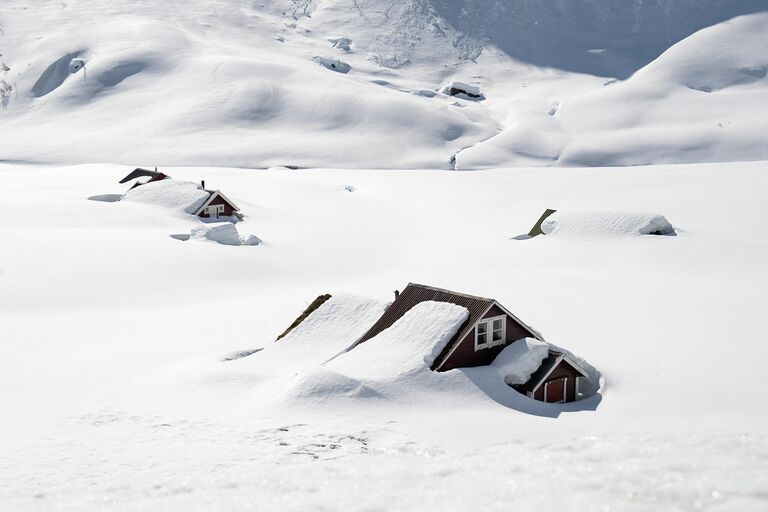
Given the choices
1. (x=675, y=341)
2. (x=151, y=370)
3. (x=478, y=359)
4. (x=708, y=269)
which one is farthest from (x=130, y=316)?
(x=708, y=269)

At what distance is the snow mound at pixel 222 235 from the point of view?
43.9m

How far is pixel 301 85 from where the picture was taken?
368 feet

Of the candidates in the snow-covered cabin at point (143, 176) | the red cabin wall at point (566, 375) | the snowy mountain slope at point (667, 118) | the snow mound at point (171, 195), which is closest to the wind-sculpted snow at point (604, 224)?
the snow mound at point (171, 195)

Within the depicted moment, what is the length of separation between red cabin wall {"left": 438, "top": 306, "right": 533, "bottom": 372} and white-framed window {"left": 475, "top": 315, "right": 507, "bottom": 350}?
0.34ft

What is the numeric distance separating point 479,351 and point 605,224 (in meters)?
24.0

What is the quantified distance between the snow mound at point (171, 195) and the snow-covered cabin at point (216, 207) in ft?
0.98

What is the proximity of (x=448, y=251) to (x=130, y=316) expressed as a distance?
18.9 m

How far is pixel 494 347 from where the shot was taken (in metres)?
23.0

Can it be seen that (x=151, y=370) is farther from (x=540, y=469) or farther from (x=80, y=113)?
(x=80, y=113)

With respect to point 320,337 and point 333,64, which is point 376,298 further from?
point 333,64

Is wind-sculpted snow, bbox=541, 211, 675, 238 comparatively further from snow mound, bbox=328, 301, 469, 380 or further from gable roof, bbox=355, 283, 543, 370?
snow mound, bbox=328, 301, 469, 380

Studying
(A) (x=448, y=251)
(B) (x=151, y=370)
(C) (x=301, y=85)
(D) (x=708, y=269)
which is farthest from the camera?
(C) (x=301, y=85)

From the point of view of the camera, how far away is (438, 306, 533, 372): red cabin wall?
2206cm

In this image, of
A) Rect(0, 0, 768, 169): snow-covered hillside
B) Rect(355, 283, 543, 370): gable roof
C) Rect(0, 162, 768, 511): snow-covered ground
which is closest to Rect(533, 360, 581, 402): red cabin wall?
Rect(0, 162, 768, 511): snow-covered ground
